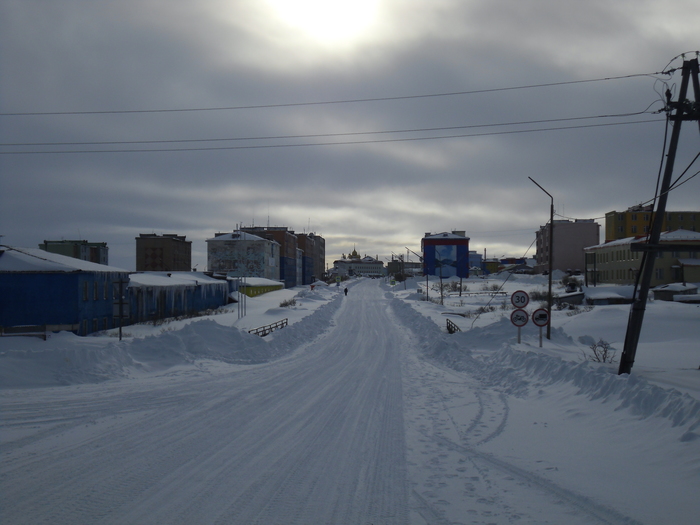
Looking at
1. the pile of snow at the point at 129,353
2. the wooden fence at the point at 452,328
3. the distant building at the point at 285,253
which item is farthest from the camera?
the distant building at the point at 285,253

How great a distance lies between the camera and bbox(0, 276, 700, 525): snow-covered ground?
537 cm

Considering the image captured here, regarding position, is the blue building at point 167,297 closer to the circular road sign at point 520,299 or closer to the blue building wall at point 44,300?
the blue building wall at point 44,300

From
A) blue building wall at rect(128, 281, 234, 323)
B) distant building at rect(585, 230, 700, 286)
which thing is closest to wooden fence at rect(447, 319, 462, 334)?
blue building wall at rect(128, 281, 234, 323)

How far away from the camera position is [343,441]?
25.6ft

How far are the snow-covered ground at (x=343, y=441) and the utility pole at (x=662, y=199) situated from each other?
2.66ft

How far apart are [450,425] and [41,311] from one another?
25.1 metres

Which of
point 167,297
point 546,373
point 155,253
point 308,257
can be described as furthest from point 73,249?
point 546,373

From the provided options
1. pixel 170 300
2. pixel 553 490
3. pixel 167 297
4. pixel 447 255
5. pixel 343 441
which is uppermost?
pixel 447 255

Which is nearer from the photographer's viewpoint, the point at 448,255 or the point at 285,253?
the point at 285,253

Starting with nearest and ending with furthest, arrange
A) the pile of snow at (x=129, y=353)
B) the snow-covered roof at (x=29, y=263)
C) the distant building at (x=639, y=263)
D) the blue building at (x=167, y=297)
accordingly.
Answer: the pile of snow at (x=129, y=353) < the snow-covered roof at (x=29, y=263) < the blue building at (x=167, y=297) < the distant building at (x=639, y=263)

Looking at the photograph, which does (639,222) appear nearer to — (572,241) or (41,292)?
(572,241)

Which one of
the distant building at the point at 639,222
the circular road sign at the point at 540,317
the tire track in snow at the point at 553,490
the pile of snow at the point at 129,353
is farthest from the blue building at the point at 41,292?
the distant building at the point at 639,222

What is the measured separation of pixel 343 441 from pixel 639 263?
68.1 meters

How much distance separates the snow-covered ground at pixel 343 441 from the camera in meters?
5.37
